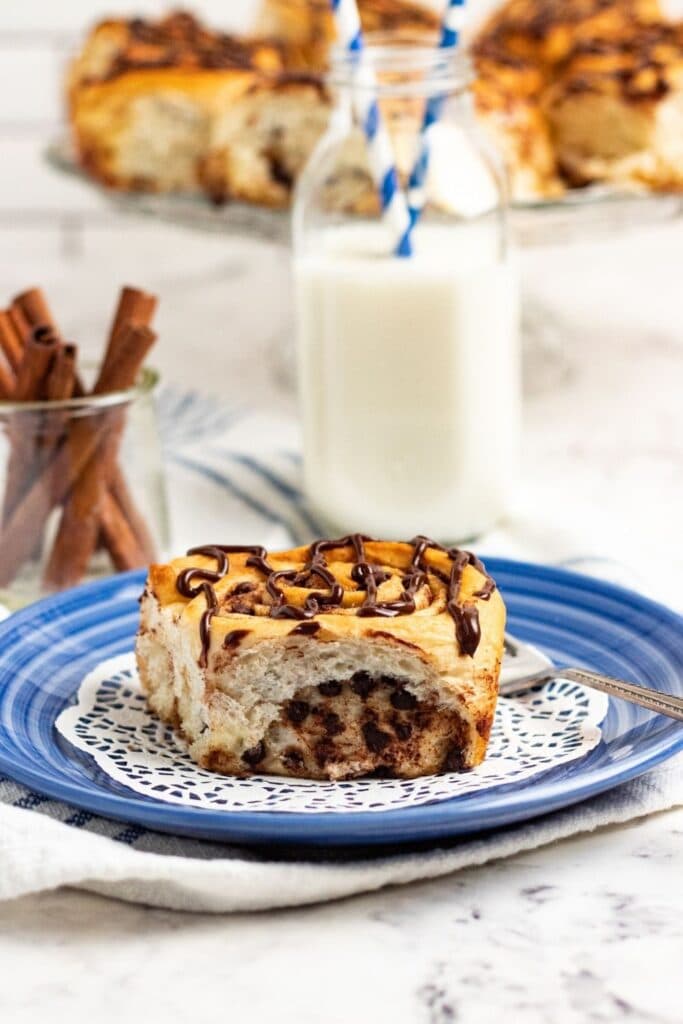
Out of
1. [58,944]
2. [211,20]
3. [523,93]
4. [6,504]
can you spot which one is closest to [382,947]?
[58,944]

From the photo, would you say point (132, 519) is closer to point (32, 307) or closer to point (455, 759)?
→ point (32, 307)

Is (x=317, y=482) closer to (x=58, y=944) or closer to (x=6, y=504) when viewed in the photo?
(x=6, y=504)

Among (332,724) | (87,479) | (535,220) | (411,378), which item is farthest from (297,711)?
(535,220)

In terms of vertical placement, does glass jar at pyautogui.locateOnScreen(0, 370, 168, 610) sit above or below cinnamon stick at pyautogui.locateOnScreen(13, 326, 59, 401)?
below

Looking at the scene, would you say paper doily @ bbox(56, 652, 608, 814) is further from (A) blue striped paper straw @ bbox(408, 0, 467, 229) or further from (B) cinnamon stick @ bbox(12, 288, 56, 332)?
(A) blue striped paper straw @ bbox(408, 0, 467, 229)

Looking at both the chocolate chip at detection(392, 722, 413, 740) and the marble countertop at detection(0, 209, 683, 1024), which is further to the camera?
the chocolate chip at detection(392, 722, 413, 740)

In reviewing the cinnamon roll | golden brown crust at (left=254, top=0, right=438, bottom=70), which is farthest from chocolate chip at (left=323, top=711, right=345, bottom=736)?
golden brown crust at (left=254, top=0, right=438, bottom=70)

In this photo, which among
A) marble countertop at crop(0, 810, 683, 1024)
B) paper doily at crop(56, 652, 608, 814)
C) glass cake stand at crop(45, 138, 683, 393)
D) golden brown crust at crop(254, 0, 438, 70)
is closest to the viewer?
marble countertop at crop(0, 810, 683, 1024)
